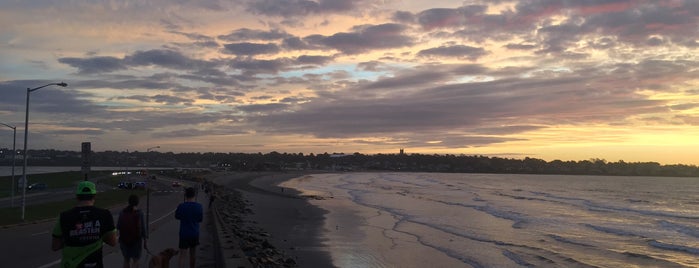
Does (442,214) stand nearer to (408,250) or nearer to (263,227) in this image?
(263,227)

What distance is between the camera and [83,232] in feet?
18.8

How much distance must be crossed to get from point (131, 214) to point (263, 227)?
783 inches

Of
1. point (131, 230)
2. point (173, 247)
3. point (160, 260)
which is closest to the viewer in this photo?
point (160, 260)

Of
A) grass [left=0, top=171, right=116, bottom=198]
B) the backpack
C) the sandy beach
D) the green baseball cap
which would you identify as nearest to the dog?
the backpack

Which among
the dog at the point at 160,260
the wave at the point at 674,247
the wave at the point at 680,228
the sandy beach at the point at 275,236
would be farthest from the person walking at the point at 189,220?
the wave at the point at 680,228

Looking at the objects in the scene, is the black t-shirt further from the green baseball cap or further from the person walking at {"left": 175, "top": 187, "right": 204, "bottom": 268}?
the person walking at {"left": 175, "top": 187, "right": 204, "bottom": 268}

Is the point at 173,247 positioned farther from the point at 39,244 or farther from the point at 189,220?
the point at 189,220

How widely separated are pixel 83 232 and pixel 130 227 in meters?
3.67

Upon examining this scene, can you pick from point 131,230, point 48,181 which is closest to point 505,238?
point 131,230

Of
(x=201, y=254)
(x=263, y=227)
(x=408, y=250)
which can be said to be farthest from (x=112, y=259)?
(x=263, y=227)

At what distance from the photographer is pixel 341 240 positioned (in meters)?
24.3

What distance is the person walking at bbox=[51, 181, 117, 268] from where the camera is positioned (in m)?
5.71

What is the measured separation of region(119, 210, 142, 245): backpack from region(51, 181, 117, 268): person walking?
3424 mm

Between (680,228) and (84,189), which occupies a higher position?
(84,189)
